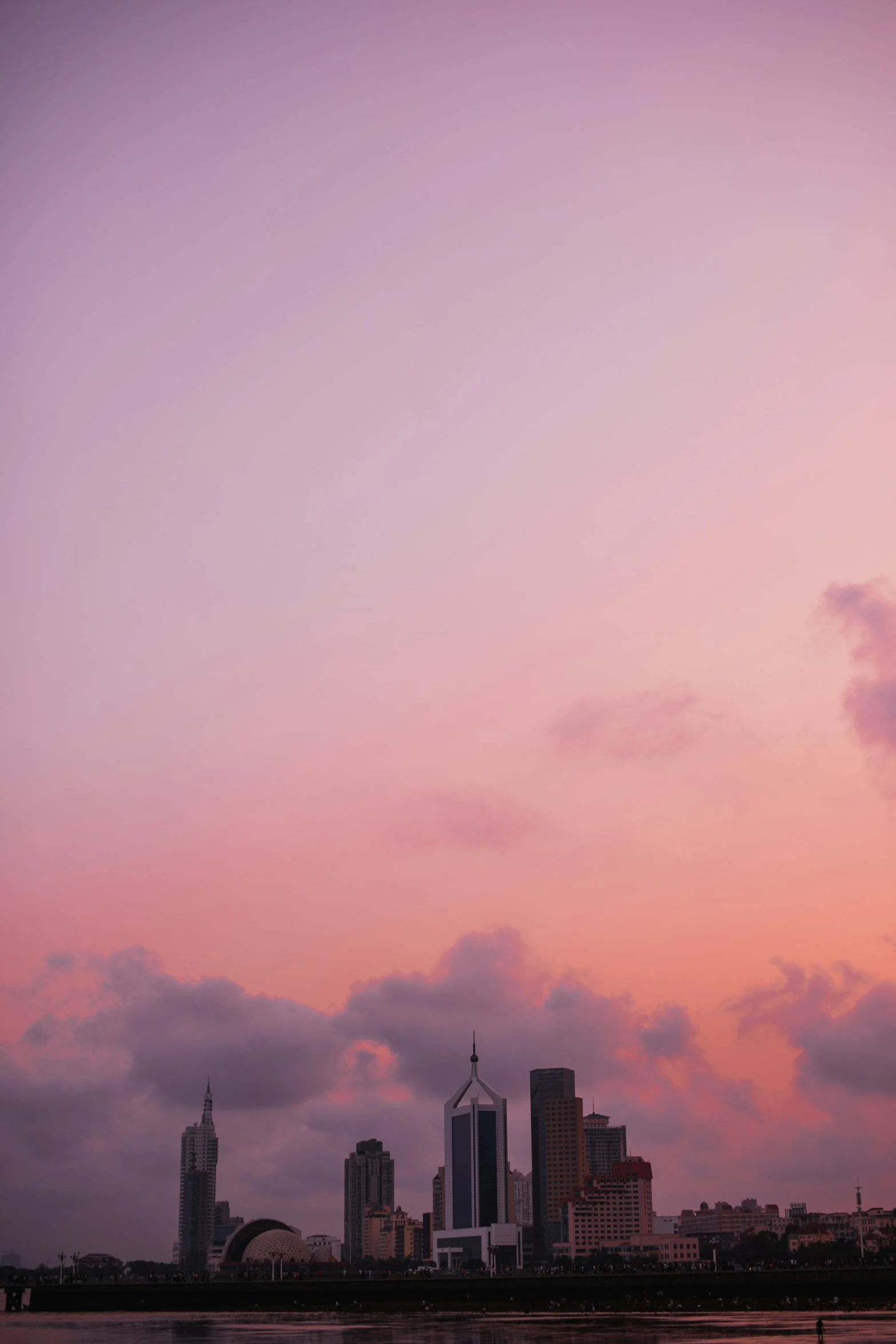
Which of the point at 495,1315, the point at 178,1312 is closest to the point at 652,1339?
the point at 495,1315

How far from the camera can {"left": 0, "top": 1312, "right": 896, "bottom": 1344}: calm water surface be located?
82.2 metres

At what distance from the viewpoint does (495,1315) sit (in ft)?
387

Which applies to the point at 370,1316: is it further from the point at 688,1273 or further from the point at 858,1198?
the point at 858,1198

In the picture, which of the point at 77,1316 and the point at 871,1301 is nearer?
the point at 871,1301

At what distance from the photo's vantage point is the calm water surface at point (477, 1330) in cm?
8219

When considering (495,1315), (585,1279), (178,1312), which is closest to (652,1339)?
(495,1315)

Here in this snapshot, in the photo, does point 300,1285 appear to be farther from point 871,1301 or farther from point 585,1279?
point 871,1301

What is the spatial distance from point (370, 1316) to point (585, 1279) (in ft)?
105

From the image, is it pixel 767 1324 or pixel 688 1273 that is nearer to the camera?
pixel 767 1324

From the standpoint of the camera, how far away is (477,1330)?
9394 cm

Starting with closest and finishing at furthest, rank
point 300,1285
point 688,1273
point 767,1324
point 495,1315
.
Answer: point 767,1324 < point 495,1315 < point 688,1273 < point 300,1285

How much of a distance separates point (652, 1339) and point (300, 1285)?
87.9m

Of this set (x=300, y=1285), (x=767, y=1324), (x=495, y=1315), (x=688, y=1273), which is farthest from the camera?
(x=300, y=1285)

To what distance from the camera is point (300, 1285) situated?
157 m
